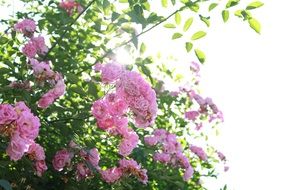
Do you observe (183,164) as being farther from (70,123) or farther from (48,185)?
(70,123)

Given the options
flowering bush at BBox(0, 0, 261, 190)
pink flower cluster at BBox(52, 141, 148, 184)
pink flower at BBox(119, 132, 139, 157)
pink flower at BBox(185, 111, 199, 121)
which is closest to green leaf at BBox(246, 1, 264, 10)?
flowering bush at BBox(0, 0, 261, 190)

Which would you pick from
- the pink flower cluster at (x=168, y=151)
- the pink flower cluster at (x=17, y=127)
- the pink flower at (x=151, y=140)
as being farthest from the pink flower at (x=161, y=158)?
the pink flower cluster at (x=17, y=127)

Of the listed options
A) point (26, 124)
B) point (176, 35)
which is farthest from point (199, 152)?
point (26, 124)

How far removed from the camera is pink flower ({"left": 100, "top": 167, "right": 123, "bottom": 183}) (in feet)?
11.2

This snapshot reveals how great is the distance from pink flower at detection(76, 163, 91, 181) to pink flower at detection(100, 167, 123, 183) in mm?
106

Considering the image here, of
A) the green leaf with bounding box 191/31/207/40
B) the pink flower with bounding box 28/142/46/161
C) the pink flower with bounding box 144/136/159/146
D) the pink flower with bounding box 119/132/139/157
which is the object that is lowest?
the pink flower with bounding box 144/136/159/146

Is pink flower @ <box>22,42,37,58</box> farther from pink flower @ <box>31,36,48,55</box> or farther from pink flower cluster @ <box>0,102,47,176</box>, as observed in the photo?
pink flower cluster @ <box>0,102,47,176</box>

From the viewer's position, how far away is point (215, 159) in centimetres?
652

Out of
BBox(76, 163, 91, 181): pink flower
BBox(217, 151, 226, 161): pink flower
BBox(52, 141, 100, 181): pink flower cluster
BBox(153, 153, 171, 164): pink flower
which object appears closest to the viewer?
BBox(52, 141, 100, 181): pink flower cluster

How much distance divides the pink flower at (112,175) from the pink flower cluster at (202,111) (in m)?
2.65

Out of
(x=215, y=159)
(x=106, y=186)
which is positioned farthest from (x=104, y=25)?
(x=215, y=159)

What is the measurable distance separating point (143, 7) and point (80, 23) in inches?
65.8

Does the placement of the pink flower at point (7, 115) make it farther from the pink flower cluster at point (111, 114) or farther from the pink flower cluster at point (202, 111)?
the pink flower cluster at point (202, 111)

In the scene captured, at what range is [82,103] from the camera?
138 inches
